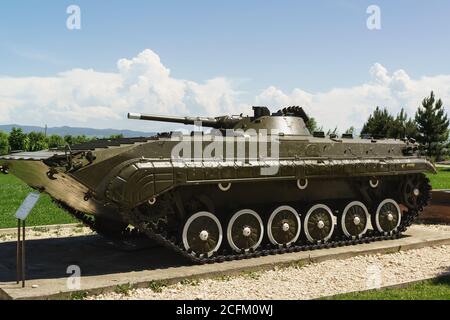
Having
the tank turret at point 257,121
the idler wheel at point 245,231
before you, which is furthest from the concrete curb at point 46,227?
the idler wheel at point 245,231

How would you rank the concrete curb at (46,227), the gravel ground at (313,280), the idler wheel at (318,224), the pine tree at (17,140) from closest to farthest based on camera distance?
1. the gravel ground at (313,280)
2. the idler wheel at (318,224)
3. the concrete curb at (46,227)
4. the pine tree at (17,140)

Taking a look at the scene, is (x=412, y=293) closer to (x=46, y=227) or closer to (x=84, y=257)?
(x=84, y=257)

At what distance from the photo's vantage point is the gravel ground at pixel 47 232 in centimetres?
1318

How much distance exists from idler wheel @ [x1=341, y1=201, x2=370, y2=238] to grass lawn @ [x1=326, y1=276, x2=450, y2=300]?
3226 mm

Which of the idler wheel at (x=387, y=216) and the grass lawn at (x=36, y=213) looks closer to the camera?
the idler wheel at (x=387, y=216)

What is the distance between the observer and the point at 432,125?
54656 millimetres

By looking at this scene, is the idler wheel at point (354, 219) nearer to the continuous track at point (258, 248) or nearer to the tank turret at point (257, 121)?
the continuous track at point (258, 248)

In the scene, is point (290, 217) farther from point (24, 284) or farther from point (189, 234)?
point (24, 284)

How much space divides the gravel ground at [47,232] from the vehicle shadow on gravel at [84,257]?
2.81ft

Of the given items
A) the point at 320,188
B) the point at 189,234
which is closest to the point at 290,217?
the point at 320,188

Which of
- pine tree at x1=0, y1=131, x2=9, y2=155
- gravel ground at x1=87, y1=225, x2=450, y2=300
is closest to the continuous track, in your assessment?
gravel ground at x1=87, y1=225, x2=450, y2=300

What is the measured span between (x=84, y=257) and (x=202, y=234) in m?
2.47

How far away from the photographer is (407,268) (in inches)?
412
